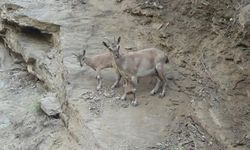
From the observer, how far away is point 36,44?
11445mm

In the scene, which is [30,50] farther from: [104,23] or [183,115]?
[183,115]

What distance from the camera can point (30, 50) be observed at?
11.2m

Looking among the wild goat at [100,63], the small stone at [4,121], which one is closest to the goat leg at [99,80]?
the wild goat at [100,63]

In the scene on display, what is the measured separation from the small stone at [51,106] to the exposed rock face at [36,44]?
42 mm

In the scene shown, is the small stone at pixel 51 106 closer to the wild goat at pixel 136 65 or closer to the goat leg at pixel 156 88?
the wild goat at pixel 136 65

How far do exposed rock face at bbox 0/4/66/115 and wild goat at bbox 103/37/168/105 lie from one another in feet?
4.52

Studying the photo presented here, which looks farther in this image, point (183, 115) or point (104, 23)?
point (104, 23)

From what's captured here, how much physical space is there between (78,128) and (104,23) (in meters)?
2.92

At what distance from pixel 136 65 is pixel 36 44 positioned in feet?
10.8

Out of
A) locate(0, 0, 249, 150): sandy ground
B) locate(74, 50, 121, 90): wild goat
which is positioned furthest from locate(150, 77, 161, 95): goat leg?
locate(74, 50, 121, 90): wild goat

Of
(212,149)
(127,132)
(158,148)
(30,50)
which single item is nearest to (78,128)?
(127,132)

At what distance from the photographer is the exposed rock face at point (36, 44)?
408 inches

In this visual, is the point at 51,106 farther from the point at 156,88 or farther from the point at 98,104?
the point at 156,88

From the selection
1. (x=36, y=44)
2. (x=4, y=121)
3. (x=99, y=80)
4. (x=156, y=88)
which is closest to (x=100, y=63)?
(x=99, y=80)
